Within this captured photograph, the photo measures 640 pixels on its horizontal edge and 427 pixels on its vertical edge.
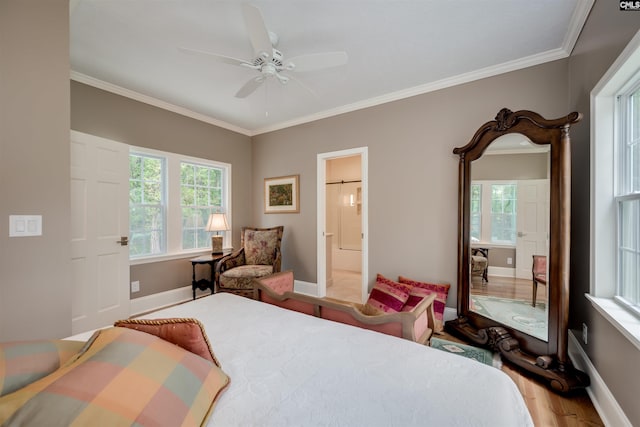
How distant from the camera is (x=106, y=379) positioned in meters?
0.70

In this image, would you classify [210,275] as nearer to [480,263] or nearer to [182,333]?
[182,333]

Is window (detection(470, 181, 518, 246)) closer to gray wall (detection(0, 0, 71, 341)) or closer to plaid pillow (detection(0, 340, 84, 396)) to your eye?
plaid pillow (detection(0, 340, 84, 396))

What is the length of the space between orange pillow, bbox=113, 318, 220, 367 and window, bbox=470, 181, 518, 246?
248 cm

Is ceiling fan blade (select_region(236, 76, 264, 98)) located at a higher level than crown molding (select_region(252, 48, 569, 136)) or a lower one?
lower

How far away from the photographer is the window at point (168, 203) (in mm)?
3309

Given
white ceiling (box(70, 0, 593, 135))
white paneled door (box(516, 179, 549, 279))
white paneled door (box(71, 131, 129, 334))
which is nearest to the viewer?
white ceiling (box(70, 0, 593, 135))

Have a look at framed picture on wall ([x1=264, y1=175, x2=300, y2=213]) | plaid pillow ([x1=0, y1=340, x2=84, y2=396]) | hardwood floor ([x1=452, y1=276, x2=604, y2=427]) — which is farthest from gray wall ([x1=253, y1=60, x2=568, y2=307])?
plaid pillow ([x1=0, y1=340, x2=84, y2=396])

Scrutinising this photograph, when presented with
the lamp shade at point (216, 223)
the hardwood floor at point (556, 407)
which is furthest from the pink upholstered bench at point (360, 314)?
the lamp shade at point (216, 223)

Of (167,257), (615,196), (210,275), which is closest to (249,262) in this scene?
(210,275)

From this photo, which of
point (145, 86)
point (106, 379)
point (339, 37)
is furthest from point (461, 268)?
point (145, 86)

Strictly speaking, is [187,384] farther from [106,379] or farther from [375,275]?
[375,275]

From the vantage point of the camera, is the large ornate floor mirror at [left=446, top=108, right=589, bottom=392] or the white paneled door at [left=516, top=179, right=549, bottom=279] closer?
the large ornate floor mirror at [left=446, top=108, right=589, bottom=392]

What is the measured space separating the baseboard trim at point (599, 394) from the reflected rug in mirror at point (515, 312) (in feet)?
0.75

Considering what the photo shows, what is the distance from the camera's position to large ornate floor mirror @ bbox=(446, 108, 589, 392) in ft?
6.16
